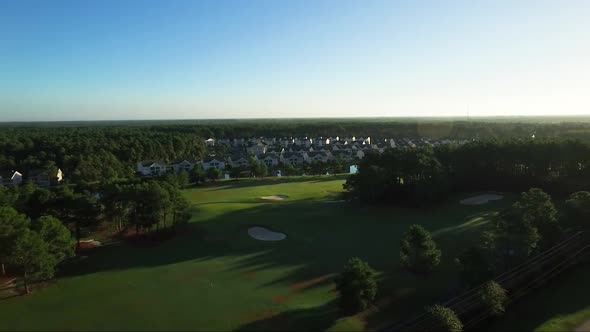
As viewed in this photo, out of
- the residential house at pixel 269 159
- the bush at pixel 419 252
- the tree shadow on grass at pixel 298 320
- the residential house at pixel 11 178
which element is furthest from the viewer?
the residential house at pixel 269 159

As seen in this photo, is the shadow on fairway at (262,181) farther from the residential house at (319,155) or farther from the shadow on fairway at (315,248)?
the residential house at (319,155)

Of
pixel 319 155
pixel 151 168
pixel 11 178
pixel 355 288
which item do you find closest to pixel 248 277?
pixel 355 288

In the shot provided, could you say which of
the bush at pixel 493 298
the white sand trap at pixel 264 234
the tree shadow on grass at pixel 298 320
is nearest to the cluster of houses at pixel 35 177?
the white sand trap at pixel 264 234

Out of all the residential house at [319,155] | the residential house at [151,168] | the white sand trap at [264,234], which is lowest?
the white sand trap at [264,234]

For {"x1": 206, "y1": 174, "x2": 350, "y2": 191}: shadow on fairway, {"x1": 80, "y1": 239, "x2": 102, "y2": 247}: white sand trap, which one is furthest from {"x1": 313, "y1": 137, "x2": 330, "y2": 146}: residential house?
{"x1": 80, "y1": 239, "x2": 102, "y2": 247}: white sand trap

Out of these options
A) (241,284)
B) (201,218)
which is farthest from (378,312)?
(201,218)

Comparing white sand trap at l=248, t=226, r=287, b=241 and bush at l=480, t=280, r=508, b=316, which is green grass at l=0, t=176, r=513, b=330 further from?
bush at l=480, t=280, r=508, b=316
